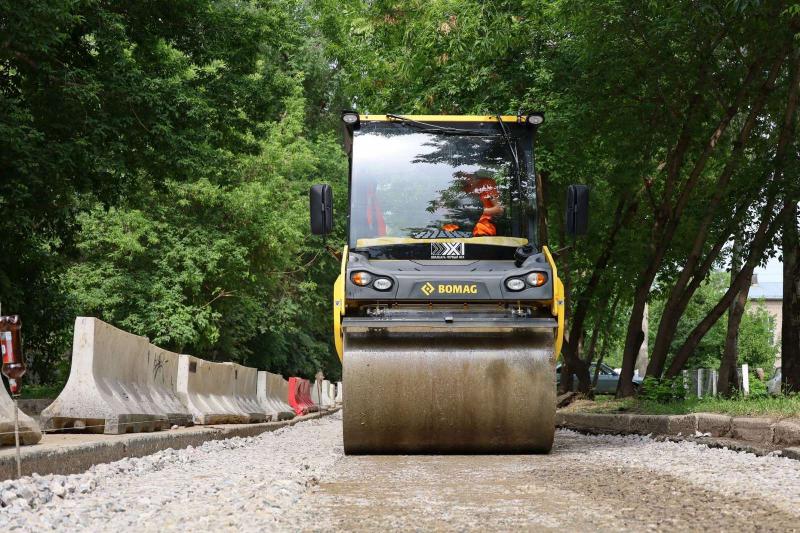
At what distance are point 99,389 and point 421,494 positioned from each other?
5.10 metres

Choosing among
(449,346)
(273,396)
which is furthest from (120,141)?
(449,346)

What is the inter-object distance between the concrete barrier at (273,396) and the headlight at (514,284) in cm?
1444

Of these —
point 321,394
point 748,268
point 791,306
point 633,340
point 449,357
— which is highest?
point 748,268

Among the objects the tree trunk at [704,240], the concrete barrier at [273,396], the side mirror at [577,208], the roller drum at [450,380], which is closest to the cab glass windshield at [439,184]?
the side mirror at [577,208]

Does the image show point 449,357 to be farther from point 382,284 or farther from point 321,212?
point 321,212

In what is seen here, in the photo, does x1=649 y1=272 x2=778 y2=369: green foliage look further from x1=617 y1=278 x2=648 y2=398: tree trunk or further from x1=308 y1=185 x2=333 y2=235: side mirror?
x1=308 y1=185 x2=333 y2=235: side mirror

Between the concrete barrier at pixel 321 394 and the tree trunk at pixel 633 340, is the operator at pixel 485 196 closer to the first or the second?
the tree trunk at pixel 633 340

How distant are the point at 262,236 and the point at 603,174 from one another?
547 inches

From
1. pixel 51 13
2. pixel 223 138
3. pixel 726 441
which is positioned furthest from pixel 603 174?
pixel 726 441

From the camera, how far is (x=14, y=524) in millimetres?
5629

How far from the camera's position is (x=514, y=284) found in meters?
10.6

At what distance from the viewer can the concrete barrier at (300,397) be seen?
32062mm

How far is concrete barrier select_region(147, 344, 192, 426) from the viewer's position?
13.8 m

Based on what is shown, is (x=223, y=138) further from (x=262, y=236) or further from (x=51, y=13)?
(x=262, y=236)
